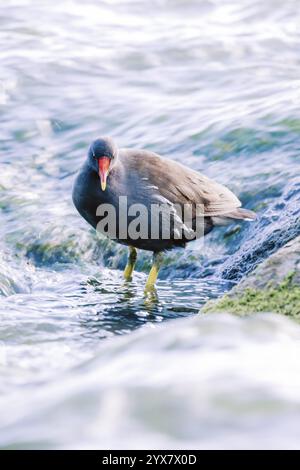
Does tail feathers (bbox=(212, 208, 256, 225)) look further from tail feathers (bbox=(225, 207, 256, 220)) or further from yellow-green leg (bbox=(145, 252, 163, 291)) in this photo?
yellow-green leg (bbox=(145, 252, 163, 291))

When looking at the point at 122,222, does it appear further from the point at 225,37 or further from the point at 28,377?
the point at 225,37

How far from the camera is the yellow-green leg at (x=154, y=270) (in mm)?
7898

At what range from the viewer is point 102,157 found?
736 centimetres

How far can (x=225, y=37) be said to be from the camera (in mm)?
15102

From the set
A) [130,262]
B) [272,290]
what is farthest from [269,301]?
[130,262]

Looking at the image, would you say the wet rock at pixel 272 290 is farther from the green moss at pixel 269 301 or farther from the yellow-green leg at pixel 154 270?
the yellow-green leg at pixel 154 270

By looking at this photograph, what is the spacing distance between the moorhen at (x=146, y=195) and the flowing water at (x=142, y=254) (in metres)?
0.37

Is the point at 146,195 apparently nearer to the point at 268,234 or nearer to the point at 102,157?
the point at 102,157

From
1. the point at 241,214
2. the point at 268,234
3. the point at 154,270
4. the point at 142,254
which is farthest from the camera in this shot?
the point at 142,254

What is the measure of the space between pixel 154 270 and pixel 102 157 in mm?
1262

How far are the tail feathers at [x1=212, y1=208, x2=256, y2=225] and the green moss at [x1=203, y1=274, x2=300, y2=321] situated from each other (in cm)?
306

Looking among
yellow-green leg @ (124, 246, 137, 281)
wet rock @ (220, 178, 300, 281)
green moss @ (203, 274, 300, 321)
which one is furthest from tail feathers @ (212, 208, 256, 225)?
green moss @ (203, 274, 300, 321)

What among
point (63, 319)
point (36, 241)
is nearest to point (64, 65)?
point (36, 241)

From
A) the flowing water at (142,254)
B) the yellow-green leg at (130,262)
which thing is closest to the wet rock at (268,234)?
the flowing water at (142,254)
